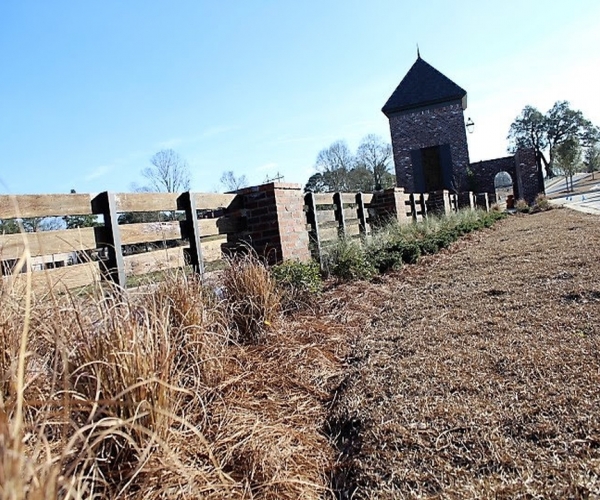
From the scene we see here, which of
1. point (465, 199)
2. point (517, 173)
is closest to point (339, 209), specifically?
point (465, 199)

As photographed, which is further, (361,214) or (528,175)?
(528,175)

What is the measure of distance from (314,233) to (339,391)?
3807 millimetres

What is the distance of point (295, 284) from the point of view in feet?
13.6

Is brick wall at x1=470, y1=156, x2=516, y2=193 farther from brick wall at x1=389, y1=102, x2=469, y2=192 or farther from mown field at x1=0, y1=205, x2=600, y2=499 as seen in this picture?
mown field at x1=0, y1=205, x2=600, y2=499

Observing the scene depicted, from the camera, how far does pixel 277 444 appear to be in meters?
1.79

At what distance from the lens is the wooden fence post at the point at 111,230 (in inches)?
127

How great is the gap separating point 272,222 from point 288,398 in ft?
9.01

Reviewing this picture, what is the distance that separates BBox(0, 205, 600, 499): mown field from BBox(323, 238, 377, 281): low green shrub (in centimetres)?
168

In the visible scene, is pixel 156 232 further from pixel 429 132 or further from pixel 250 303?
pixel 429 132

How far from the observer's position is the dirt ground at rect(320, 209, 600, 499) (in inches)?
61.1

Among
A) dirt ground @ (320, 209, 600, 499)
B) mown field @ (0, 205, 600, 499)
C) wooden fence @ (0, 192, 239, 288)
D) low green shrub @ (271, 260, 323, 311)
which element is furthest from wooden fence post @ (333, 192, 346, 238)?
mown field @ (0, 205, 600, 499)

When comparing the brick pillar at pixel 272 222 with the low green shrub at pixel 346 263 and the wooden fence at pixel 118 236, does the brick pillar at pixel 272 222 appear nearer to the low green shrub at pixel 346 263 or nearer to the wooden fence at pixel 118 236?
the wooden fence at pixel 118 236

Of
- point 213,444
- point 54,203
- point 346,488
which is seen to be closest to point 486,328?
point 346,488

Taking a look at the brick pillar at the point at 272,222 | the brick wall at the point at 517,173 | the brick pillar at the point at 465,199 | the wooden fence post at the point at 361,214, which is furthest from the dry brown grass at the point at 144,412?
the brick wall at the point at 517,173
